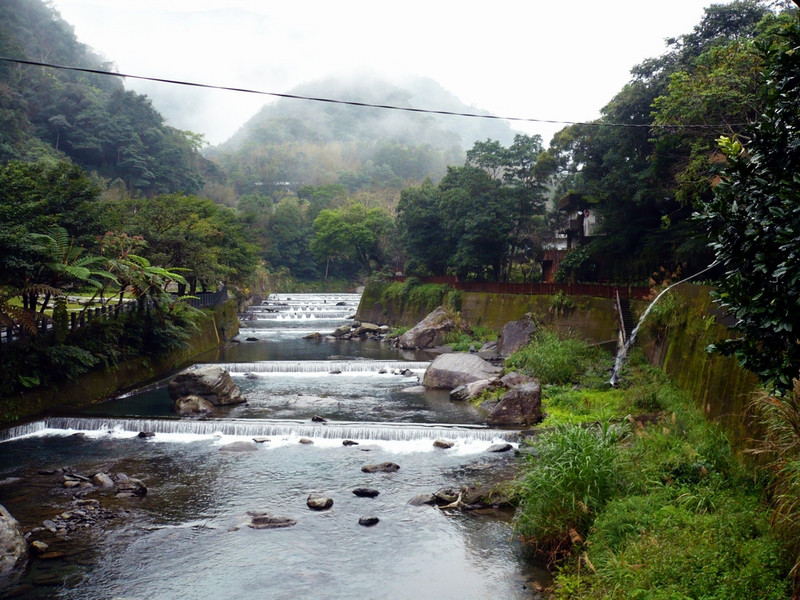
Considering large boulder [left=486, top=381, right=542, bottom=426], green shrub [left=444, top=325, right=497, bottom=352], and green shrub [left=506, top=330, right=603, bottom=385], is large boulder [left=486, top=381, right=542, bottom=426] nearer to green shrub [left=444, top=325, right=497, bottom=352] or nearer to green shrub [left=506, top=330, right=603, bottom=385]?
green shrub [left=506, top=330, right=603, bottom=385]

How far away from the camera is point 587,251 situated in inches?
1192

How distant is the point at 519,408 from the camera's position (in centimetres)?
1583

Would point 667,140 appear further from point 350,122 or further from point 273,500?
point 350,122

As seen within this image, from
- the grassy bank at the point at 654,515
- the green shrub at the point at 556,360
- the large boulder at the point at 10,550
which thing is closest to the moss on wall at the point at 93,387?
the large boulder at the point at 10,550

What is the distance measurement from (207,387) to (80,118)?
55262mm

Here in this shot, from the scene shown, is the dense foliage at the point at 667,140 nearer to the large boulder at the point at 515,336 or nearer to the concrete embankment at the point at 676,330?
the concrete embankment at the point at 676,330

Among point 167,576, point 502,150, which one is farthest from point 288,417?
point 502,150

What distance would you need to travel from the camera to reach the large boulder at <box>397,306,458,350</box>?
3166 centimetres

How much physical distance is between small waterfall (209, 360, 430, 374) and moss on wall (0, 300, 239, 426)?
2513 mm

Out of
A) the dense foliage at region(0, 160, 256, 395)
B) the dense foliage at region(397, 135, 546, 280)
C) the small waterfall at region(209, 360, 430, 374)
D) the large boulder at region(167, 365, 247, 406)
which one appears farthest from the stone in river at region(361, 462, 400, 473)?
the dense foliage at region(397, 135, 546, 280)

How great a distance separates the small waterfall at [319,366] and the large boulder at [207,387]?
4.96 metres

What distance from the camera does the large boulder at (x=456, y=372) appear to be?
20.2 meters

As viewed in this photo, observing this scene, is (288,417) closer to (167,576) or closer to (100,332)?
(100,332)

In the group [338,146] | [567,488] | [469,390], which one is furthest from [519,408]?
[338,146]
